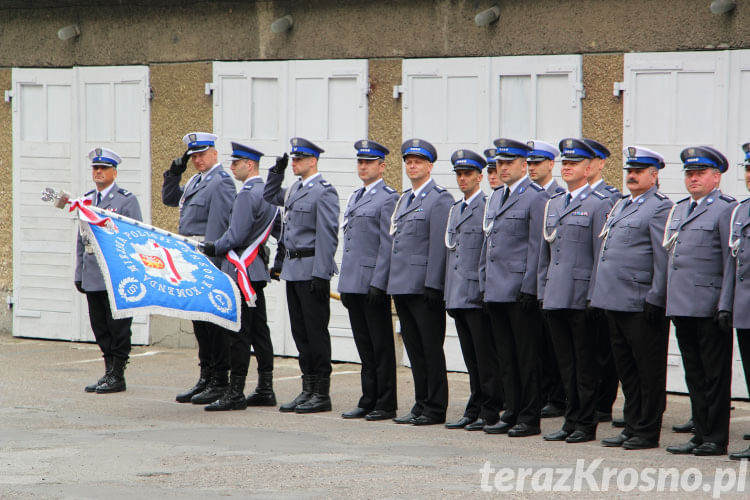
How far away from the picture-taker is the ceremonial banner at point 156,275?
10227 mm

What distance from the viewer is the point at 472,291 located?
951cm

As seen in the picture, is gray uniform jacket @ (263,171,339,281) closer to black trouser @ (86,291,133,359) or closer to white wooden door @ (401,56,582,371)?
black trouser @ (86,291,133,359)

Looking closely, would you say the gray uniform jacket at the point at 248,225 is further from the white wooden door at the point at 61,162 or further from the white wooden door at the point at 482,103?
the white wooden door at the point at 61,162

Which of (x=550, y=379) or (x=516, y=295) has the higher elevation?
(x=516, y=295)

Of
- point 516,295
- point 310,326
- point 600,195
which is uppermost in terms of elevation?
point 600,195

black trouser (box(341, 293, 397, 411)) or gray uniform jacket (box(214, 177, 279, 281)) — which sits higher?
gray uniform jacket (box(214, 177, 279, 281))

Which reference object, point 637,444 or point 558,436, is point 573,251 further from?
point 637,444

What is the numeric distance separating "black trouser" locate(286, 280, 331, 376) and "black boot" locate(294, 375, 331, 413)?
6 centimetres

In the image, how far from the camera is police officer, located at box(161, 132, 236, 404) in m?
10.8

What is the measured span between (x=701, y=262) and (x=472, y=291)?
172cm

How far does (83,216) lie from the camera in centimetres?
1065

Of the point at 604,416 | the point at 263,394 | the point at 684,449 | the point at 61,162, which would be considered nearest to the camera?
the point at 684,449

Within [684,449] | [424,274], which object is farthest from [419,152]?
[684,449]

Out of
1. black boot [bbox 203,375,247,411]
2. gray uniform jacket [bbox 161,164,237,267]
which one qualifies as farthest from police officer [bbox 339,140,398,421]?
gray uniform jacket [bbox 161,164,237,267]
